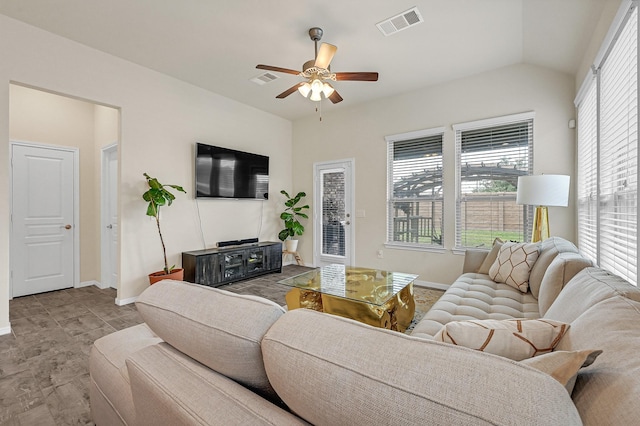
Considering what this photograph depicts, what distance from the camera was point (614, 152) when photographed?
2100 mm

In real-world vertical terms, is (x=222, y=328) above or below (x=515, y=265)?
above

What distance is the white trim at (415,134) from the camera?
14.0ft

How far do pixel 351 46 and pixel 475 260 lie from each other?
2.72 metres

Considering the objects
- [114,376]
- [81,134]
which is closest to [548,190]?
[114,376]

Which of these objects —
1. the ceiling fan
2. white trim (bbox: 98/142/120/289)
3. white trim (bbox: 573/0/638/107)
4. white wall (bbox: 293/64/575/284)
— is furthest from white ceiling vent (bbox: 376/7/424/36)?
white trim (bbox: 98/142/120/289)

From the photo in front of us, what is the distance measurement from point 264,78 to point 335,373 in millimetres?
4215

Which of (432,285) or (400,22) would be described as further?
(432,285)

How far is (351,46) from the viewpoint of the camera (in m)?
3.26

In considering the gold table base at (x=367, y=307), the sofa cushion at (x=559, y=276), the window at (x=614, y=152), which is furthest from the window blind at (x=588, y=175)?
the gold table base at (x=367, y=307)

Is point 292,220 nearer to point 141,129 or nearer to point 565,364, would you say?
point 141,129

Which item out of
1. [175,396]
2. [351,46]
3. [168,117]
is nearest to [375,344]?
[175,396]

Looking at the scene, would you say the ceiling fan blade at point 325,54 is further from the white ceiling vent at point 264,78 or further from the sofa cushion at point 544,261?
the sofa cushion at point 544,261

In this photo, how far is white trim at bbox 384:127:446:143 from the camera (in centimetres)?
425

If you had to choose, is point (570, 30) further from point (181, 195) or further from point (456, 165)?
point (181, 195)
